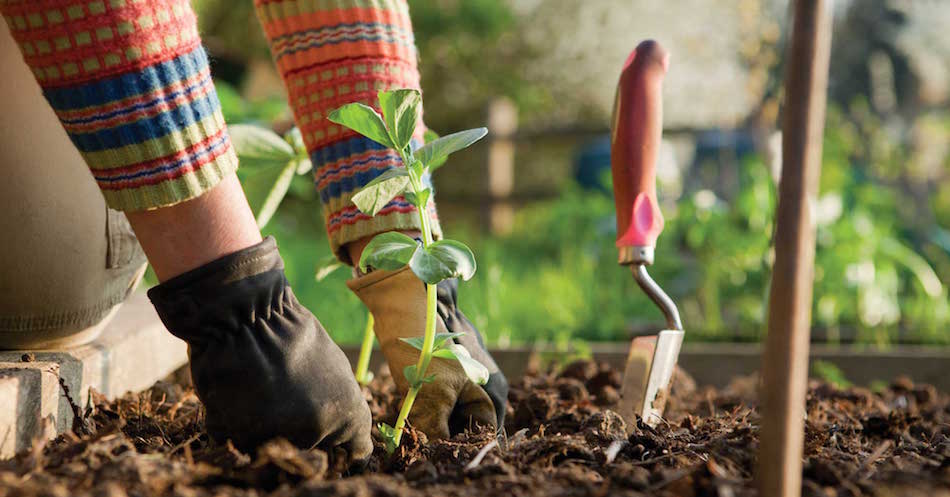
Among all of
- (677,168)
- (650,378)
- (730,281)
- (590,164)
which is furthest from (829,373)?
(590,164)

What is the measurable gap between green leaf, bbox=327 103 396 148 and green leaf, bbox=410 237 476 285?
13 centimetres

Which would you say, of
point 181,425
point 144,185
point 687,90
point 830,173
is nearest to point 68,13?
point 144,185

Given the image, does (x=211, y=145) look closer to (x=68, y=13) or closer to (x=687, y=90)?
(x=68, y=13)

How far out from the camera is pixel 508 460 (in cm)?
80

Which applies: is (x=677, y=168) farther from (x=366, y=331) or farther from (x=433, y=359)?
(x=433, y=359)

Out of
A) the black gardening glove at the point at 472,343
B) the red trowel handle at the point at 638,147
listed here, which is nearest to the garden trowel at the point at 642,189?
the red trowel handle at the point at 638,147

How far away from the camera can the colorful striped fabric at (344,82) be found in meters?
0.98

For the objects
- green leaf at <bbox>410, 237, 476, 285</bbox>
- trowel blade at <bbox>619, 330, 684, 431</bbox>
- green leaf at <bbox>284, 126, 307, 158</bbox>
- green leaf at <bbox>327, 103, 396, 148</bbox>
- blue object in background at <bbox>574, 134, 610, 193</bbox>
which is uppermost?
green leaf at <bbox>327, 103, 396, 148</bbox>

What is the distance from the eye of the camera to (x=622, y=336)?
2383 mm

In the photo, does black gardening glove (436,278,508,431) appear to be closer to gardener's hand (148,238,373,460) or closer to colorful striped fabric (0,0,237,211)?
gardener's hand (148,238,373,460)

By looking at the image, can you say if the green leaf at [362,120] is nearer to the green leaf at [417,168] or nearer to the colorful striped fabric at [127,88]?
the green leaf at [417,168]

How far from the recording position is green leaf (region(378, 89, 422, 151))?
31.4 inches

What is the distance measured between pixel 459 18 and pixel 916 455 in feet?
19.7

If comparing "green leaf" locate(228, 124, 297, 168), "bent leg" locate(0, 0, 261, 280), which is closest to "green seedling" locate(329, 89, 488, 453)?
"bent leg" locate(0, 0, 261, 280)
